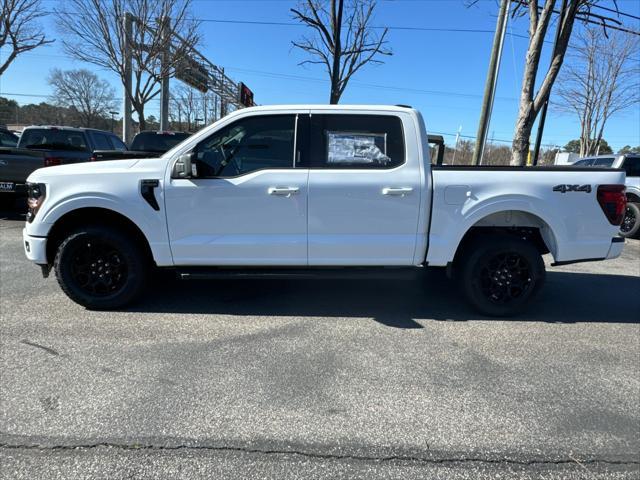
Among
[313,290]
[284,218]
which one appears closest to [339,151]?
[284,218]

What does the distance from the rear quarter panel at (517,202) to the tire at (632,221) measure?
708 centimetres

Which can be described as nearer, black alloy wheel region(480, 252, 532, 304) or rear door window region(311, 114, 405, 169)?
rear door window region(311, 114, 405, 169)

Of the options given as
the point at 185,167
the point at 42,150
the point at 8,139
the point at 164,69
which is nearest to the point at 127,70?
the point at 164,69

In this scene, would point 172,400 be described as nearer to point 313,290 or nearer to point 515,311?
point 313,290

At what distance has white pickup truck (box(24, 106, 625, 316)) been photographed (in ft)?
13.7

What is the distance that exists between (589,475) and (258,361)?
2.28 metres

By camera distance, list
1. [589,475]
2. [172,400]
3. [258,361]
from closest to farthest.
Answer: [589,475] < [172,400] < [258,361]

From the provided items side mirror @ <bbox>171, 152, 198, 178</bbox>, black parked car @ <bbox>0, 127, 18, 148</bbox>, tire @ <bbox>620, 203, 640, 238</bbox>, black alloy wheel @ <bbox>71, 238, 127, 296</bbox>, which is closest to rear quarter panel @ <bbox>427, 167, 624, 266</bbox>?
side mirror @ <bbox>171, 152, 198, 178</bbox>

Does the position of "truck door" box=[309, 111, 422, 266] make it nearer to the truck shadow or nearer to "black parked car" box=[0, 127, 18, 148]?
the truck shadow

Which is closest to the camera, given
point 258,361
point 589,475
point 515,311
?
point 589,475

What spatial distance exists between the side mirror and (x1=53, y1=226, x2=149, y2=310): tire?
2.83ft

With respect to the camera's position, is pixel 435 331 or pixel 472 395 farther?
pixel 435 331

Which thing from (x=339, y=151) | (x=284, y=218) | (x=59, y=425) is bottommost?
(x=59, y=425)

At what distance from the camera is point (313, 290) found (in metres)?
5.41
